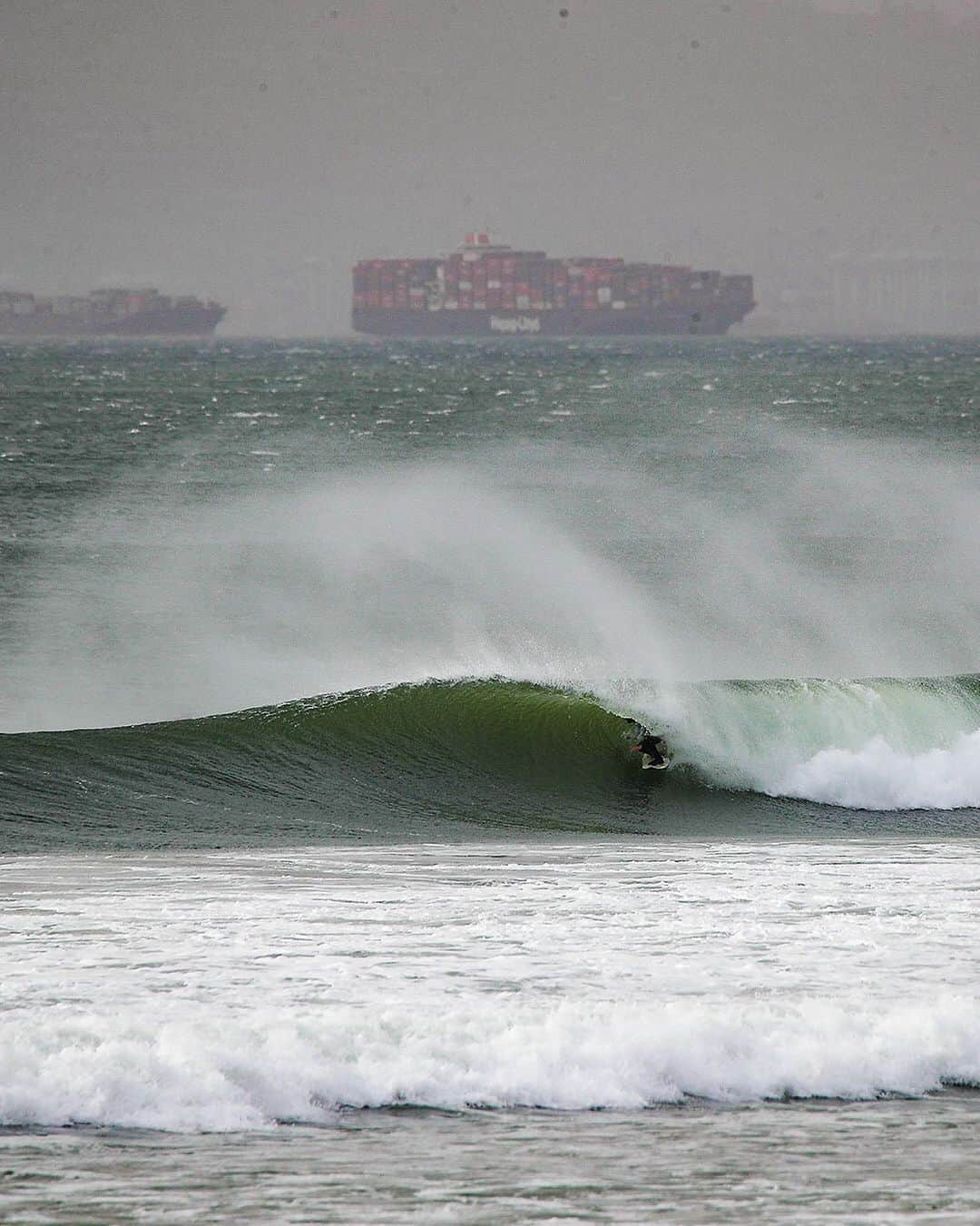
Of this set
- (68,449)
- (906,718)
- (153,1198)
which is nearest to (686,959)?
(153,1198)

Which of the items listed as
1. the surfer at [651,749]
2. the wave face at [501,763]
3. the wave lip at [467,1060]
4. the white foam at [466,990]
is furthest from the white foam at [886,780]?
the wave lip at [467,1060]

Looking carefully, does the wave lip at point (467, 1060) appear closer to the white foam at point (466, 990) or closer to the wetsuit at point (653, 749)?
the white foam at point (466, 990)

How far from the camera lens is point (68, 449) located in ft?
161

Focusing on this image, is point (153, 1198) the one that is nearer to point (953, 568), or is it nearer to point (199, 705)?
point (199, 705)

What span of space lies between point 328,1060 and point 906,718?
895 cm

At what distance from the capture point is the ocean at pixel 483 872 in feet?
16.4

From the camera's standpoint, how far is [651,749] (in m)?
13.1

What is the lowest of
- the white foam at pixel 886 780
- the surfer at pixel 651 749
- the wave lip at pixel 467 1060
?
the wave lip at pixel 467 1060

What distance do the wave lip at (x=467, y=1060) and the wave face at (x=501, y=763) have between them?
409 centimetres

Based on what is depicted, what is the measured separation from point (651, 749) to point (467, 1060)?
25.1 ft

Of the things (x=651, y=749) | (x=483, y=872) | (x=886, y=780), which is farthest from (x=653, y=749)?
(x=483, y=872)

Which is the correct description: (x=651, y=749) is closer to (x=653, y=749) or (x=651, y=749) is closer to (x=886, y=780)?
(x=653, y=749)

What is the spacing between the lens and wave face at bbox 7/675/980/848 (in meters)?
10.9

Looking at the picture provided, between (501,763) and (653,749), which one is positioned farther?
(653,749)
